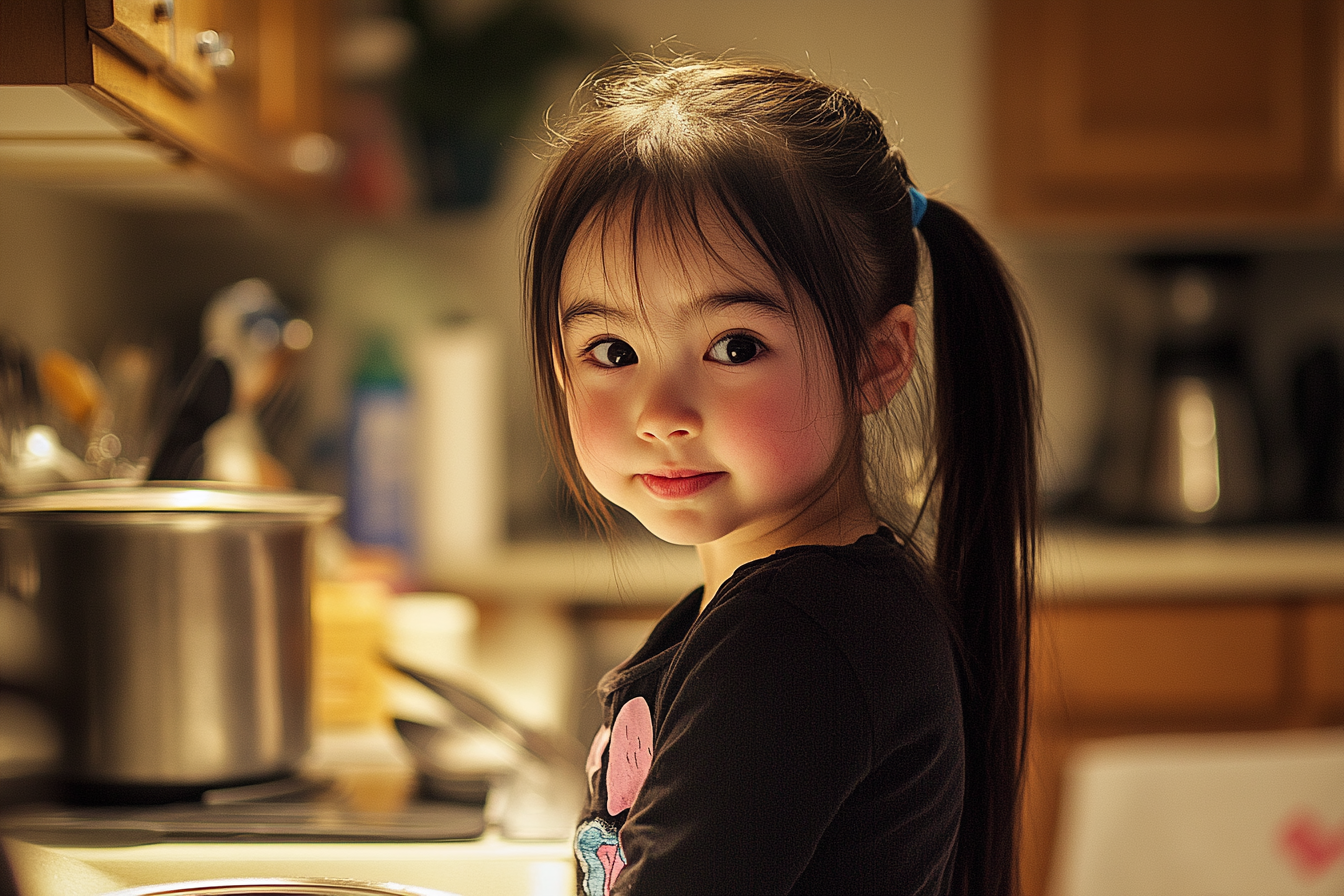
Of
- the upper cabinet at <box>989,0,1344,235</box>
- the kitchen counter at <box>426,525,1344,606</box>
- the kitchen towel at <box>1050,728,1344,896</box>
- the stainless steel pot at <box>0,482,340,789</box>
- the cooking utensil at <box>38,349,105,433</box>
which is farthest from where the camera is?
the upper cabinet at <box>989,0,1344,235</box>

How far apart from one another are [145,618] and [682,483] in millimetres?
366

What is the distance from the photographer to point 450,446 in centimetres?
199

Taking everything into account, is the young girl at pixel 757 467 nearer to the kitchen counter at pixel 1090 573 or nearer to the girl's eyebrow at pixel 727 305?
the girl's eyebrow at pixel 727 305

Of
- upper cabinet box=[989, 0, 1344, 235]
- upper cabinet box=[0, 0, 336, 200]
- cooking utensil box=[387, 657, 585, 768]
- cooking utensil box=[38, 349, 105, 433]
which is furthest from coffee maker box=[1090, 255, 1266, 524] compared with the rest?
cooking utensil box=[38, 349, 105, 433]

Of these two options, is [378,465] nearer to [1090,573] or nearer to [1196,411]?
[1090,573]

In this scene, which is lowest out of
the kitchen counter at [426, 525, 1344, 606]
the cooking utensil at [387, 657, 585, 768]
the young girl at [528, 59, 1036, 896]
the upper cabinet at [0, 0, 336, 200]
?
the kitchen counter at [426, 525, 1344, 606]

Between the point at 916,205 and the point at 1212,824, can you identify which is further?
the point at 1212,824

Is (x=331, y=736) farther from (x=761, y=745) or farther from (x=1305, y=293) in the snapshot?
(x=1305, y=293)

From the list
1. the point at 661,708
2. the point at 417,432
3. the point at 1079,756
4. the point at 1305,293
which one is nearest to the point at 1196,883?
the point at 1079,756

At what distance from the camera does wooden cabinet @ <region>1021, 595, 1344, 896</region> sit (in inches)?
70.6

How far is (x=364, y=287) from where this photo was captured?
2277mm

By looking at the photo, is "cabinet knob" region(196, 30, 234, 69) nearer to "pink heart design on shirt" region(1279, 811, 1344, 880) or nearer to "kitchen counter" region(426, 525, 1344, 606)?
"kitchen counter" region(426, 525, 1344, 606)

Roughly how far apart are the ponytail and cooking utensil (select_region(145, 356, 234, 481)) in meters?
0.45

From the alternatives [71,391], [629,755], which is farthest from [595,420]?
[71,391]
